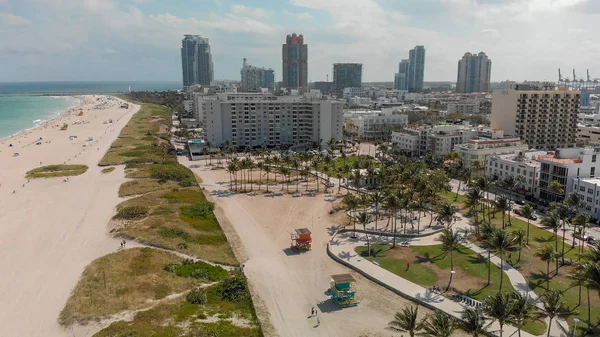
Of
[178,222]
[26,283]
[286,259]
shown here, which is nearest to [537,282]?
[286,259]

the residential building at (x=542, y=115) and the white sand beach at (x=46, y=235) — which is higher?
the residential building at (x=542, y=115)

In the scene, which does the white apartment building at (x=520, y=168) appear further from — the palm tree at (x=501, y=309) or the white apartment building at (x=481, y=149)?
the palm tree at (x=501, y=309)

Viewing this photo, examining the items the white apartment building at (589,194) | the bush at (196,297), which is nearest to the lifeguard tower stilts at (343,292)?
the bush at (196,297)

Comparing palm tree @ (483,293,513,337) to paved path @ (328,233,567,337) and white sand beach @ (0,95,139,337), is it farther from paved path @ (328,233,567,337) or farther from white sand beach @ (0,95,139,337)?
white sand beach @ (0,95,139,337)

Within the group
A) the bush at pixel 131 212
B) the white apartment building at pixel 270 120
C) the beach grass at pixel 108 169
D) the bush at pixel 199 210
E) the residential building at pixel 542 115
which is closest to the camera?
the bush at pixel 131 212

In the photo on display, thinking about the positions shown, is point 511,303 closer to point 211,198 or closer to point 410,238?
point 410,238
